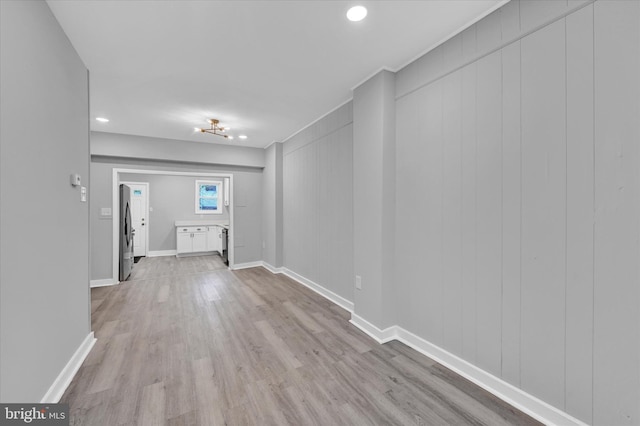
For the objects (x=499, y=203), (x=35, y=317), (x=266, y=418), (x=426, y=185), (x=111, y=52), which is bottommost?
(x=266, y=418)

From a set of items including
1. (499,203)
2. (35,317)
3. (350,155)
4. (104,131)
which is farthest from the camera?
(104,131)

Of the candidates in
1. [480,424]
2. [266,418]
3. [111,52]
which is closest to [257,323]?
[266,418]

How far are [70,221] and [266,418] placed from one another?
2107mm

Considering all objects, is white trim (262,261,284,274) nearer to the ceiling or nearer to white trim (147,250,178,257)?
the ceiling

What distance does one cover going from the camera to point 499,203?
5.74ft

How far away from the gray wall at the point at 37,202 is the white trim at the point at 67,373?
0.04m

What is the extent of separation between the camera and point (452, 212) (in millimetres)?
2057

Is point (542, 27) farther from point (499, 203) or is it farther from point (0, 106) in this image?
point (0, 106)

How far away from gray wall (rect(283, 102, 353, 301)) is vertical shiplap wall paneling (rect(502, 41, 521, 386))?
5.72 ft

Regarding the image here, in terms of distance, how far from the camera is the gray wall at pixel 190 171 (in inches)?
174

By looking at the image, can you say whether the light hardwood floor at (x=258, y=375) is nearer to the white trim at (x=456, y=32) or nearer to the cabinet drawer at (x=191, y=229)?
the white trim at (x=456, y=32)

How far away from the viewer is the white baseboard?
149cm

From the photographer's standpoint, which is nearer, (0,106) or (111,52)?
(0,106)

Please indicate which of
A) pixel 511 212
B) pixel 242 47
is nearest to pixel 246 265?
pixel 242 47
